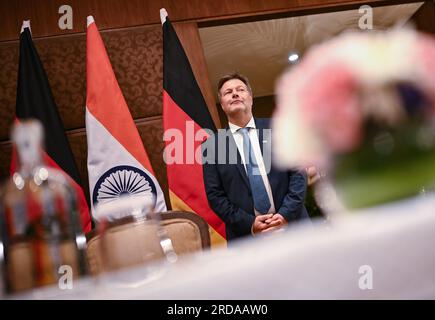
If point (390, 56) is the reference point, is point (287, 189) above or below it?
above

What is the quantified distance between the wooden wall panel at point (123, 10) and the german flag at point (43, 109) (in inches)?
12.2

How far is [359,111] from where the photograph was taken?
0.37 m

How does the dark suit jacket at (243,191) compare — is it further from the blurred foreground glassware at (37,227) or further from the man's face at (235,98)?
the blurred foreground glassware at (37,227)

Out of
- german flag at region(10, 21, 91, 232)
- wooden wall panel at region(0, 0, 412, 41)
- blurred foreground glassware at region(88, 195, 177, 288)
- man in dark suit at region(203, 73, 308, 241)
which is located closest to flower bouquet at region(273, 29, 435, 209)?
blurred foreground glassware at region(88, 195, 177, 288)

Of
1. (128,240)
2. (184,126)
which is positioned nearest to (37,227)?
(128,240)

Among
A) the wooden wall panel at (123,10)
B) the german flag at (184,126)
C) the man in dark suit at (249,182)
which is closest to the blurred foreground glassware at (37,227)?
the man in dark suit at (249,182)

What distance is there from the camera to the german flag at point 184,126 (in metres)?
2.52

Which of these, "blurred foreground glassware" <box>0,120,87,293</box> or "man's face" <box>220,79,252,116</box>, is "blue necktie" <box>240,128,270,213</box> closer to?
"man's face" <box>220,79,252,116</box>

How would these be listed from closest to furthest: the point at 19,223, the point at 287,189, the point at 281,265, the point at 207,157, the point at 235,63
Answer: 1. the point at 281,265
2. the point at 19,223
3. the point at 287,189
4. the point at 207,157
5. the point at 235,63

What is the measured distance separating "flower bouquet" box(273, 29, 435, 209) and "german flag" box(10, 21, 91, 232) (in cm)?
213

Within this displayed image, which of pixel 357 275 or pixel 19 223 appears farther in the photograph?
pixel 19 223

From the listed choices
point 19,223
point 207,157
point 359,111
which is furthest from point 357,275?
point 207,157

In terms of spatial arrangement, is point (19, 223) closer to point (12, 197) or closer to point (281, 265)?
point (12, 197)
